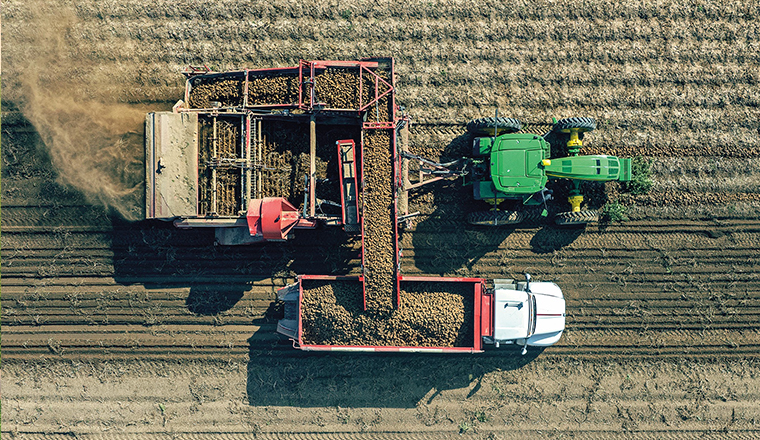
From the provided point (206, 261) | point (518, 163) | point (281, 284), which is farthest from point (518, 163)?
point (206, 261)

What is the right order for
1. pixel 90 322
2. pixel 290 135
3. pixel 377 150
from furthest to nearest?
pixel 90 322 < pixel 290 135 < pixel 377 150

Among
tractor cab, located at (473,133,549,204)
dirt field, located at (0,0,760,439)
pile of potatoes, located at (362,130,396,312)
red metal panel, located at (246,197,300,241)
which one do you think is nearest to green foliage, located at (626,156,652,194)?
dirt field, located at (0,0,760,439)

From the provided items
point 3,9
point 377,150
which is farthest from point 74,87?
point 377,150

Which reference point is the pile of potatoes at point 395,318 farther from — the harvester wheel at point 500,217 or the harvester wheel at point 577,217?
the harvester wheel at point 577,217

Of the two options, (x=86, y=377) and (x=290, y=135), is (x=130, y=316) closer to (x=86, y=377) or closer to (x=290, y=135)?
(x=86, y=377)

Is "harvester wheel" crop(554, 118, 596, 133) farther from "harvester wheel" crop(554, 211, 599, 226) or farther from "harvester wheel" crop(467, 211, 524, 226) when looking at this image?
"harvester wheel" crop(467, 211, 524, 226)

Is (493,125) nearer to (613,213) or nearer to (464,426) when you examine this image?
(613,213)

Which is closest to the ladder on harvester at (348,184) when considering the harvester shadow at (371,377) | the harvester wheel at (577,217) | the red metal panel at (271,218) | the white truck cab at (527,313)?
the red metal panel at (271,218)

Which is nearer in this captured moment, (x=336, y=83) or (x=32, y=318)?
(x=336, y=83)
